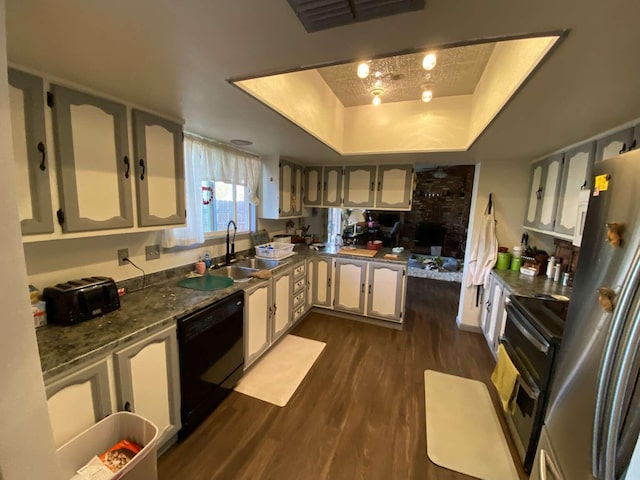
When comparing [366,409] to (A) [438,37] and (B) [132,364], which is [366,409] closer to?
(B) [132,364]

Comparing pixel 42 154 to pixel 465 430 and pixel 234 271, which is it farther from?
pixel 465 430

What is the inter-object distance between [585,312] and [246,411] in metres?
2.09

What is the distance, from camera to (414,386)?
89.4 inches

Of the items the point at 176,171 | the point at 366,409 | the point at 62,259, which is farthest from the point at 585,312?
the point at 62,259

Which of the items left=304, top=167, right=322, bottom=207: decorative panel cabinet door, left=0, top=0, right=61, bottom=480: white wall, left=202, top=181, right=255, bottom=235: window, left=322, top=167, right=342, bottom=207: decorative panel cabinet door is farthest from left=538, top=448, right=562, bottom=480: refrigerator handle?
left=304, top=167, right=322, bottom=207: decorative panel cabinet door

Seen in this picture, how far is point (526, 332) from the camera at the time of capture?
5.32 feet

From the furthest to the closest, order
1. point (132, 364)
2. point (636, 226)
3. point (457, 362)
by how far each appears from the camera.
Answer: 1. point (457, 362)
2. point (132, 364)
3. point (636, 226)

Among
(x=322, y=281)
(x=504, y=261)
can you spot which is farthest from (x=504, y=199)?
(x=322, y=281)

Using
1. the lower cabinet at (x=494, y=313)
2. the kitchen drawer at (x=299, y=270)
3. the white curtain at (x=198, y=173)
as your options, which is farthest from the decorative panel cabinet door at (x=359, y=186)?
the lower cabinet at (x=494, y=313)

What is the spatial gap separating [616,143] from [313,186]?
3027 millimetres

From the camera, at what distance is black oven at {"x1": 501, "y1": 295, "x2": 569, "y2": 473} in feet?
4.75

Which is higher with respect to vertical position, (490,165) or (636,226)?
(490,165)

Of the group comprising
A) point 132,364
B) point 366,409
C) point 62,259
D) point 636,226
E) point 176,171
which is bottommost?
point 366,409

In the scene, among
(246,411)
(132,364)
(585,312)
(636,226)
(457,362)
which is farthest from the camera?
(457,362)
